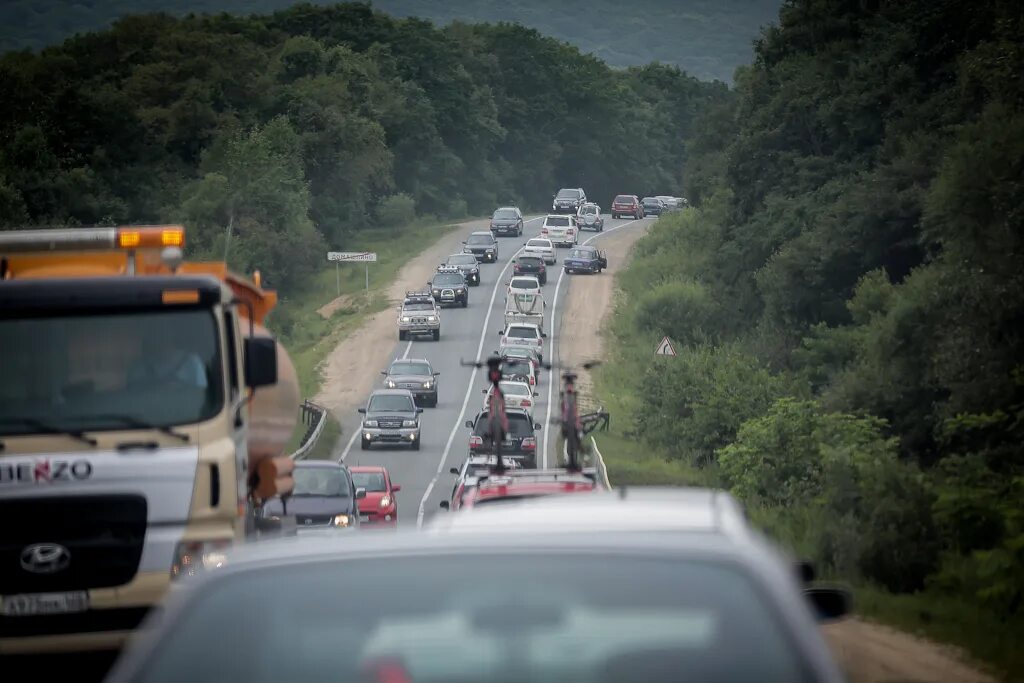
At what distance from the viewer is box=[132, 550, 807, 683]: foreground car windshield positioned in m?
4.09

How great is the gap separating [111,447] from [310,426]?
4180 centimetres

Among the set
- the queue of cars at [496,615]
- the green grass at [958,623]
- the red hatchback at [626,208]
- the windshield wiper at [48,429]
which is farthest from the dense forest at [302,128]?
the queue of cars at [496,615]

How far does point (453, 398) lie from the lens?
60.3 m

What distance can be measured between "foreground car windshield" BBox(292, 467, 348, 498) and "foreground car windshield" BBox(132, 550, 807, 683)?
777 inches

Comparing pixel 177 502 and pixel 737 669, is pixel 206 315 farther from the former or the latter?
pixel 737 669

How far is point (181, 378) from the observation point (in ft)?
34.4

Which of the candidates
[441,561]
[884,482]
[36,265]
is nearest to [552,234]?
[884,482]

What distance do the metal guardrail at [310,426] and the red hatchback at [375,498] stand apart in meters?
14.8

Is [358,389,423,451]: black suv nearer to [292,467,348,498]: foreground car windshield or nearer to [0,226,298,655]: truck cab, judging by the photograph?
[292,467,348,498]: foreground car windshield

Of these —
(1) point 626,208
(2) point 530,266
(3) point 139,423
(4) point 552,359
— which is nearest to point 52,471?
(3) point 139,423

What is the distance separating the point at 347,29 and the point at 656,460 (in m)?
92.5

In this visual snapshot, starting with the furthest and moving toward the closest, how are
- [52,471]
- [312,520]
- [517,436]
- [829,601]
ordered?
[517,436] → [312,520] → [52,471] → [829,601]

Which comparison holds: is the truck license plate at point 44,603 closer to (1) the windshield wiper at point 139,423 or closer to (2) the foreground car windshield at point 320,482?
(1) the windshield wiper at point 139,423

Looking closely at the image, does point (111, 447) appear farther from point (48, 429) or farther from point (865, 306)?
point (865, 306)
